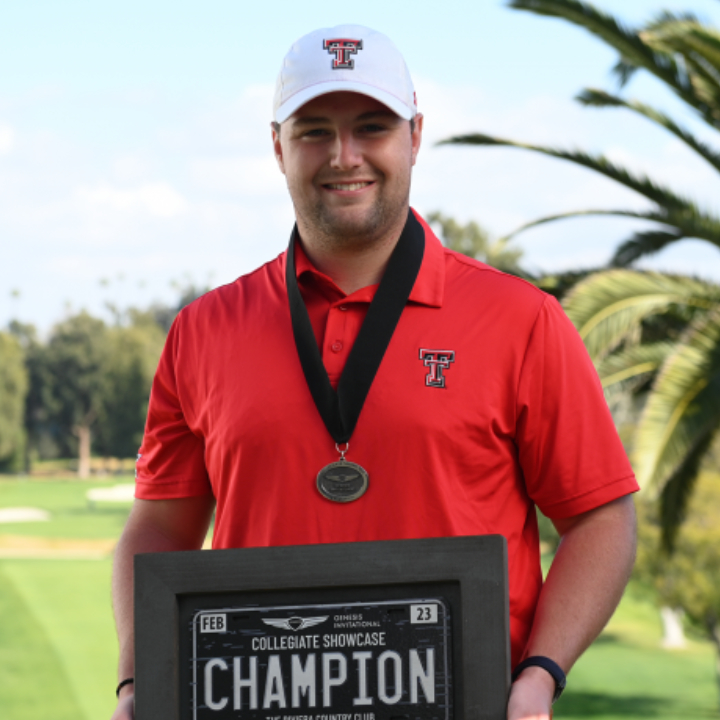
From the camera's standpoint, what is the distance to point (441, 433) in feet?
7.02

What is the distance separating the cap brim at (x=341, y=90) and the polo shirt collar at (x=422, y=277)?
31 cm

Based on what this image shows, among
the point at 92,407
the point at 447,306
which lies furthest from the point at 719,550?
the point at 92,407

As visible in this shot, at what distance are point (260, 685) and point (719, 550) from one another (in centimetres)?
1629

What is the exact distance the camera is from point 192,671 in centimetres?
195

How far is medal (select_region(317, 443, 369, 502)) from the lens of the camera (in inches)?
84.6

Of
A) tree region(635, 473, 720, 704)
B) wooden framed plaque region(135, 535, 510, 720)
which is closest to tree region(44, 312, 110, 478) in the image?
tree region(635, 473, 720, 704)

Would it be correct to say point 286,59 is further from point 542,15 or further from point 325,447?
point 542,15

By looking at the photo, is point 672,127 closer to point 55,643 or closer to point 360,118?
point 360,118

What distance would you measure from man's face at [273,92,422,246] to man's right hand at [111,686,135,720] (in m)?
1.02

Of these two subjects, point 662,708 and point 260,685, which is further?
point 662,708

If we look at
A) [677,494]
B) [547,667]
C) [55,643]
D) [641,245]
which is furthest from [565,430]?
[55,643]

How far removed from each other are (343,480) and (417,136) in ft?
2.75

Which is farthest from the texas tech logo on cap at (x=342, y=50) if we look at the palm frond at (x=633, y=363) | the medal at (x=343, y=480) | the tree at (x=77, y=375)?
the tree at (x=77, y=375)

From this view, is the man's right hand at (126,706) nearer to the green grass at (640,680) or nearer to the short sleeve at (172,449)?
the short sleeve at (172,449)
